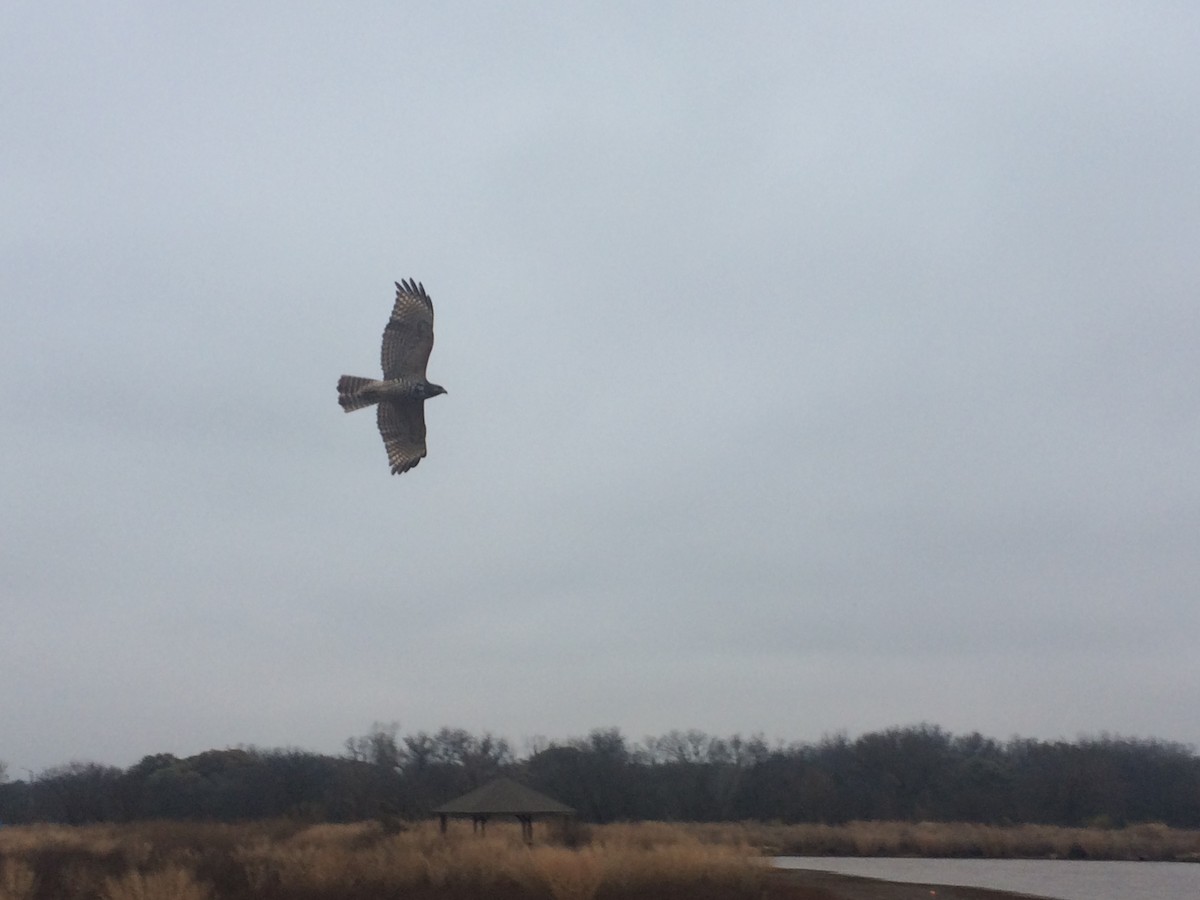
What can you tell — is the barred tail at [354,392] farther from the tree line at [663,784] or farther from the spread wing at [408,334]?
the tree line at [663,784]

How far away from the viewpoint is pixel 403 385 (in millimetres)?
16516

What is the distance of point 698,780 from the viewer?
77.2 m

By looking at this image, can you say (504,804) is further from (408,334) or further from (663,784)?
(663,784)

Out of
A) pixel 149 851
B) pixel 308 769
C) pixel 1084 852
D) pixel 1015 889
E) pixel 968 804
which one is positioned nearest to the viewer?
pixel 149 851

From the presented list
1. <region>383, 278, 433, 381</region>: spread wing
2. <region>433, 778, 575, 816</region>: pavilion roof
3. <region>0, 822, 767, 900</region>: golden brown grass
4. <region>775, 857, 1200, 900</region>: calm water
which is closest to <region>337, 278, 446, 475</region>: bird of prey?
<region>383, 278, 433, 381</region>: spread wing

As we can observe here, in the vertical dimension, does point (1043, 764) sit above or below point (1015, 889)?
above

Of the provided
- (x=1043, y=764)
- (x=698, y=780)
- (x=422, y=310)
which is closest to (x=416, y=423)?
(x=422, y=310)

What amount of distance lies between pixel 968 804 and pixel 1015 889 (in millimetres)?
34940

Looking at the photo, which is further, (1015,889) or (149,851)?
(1015,889)

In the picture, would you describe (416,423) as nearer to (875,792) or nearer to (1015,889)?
(1015,889)

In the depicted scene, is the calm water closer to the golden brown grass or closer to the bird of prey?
the golden brown grass

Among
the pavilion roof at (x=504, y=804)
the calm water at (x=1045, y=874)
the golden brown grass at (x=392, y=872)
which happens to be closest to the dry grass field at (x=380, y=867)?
the golden brown grass at (x=392, y=872)

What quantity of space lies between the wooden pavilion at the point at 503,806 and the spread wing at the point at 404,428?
20.2 meters

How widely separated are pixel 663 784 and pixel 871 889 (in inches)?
1509
